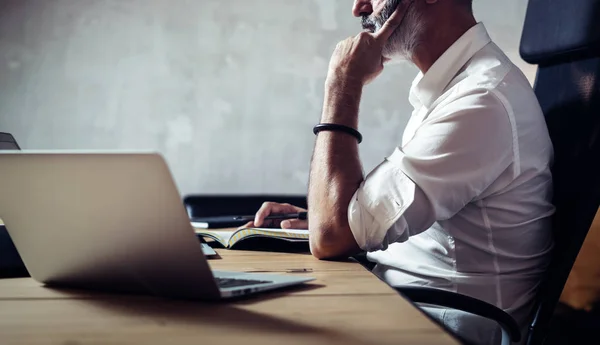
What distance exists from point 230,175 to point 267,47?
2.06ft

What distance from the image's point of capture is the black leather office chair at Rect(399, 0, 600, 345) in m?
1.05

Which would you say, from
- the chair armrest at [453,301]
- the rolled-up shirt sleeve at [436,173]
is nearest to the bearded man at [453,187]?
the rolled-up shirt sleeve at [436,173]

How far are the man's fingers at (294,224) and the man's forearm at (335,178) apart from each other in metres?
0.22

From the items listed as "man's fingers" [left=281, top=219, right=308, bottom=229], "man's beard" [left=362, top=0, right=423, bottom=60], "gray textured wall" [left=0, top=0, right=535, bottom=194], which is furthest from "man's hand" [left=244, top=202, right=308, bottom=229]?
"gray textured wall" [left=0, top=0, right=535, bottom=194]

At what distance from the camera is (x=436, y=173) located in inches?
40.6

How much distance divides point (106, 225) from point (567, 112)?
3.12 ft

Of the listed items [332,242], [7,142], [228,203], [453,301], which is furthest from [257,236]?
[228,203]

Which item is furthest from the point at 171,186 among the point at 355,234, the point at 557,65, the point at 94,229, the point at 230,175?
the point at 230,175

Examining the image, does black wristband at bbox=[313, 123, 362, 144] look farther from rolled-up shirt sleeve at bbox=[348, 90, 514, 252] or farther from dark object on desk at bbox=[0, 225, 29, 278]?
dark object on desk at bbox=[0, 225, 29, 278]

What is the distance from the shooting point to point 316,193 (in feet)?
3.77

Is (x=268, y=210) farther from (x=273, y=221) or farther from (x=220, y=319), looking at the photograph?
(x=220, y=319)

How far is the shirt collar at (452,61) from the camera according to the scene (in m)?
1.30

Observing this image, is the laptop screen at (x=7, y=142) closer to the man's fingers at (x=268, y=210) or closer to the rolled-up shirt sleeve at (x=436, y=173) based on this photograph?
the man's fingers at (x=268, y=210)

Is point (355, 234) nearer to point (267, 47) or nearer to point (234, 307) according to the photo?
point (234, 307)
